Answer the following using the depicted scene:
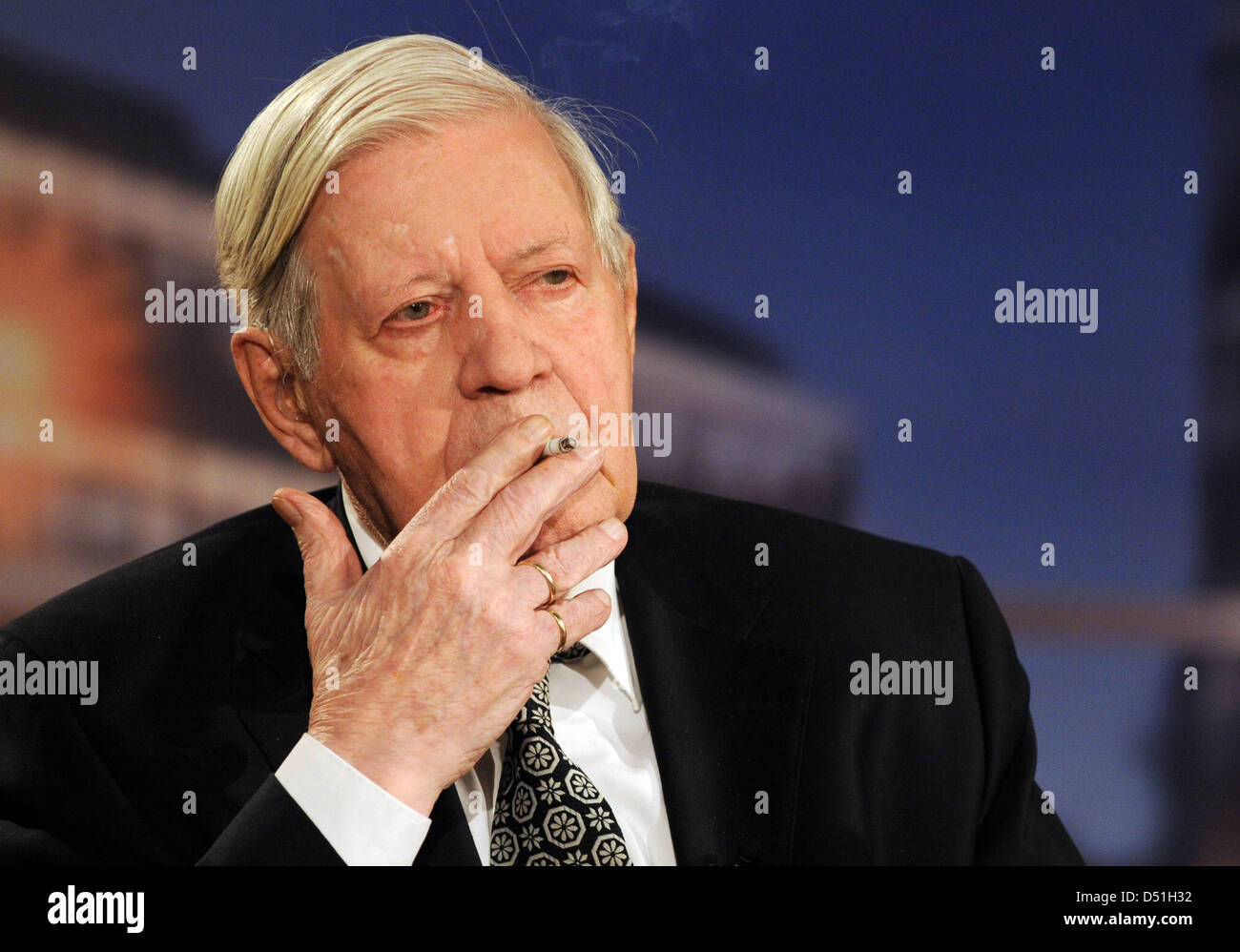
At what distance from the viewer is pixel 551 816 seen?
1.86 metres

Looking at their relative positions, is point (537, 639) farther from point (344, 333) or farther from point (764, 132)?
point (764, 132)

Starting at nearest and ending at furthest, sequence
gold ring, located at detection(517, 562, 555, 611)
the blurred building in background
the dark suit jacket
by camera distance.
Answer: gold ring, located at detection(517, 562, 555, 611), the dark suit jacket, the blurred building in background

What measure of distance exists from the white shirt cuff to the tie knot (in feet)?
1.34

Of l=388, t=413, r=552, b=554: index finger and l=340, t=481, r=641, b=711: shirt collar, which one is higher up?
l=388, t=413, r=552, b=554: index finger

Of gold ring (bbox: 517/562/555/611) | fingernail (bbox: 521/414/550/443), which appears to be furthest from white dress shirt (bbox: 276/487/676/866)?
fingernail (bbox: 521/414/550/443)

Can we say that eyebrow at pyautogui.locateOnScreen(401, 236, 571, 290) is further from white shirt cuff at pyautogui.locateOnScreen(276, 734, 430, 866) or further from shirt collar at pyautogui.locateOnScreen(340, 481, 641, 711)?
white shirt cuff at pyautogui.locateOnScreen(276, 734, 430, 866)

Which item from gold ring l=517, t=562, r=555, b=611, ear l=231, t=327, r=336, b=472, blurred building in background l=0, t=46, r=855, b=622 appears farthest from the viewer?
blurred building in background l=0, t=46, r=855, b=622

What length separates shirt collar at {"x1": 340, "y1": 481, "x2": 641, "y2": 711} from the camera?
2.06 m

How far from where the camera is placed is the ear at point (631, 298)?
2.18 metres

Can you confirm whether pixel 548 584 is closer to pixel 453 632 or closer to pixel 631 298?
pixel 453 632

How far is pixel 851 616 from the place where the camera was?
223 centimetres

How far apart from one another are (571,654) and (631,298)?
0.65m
